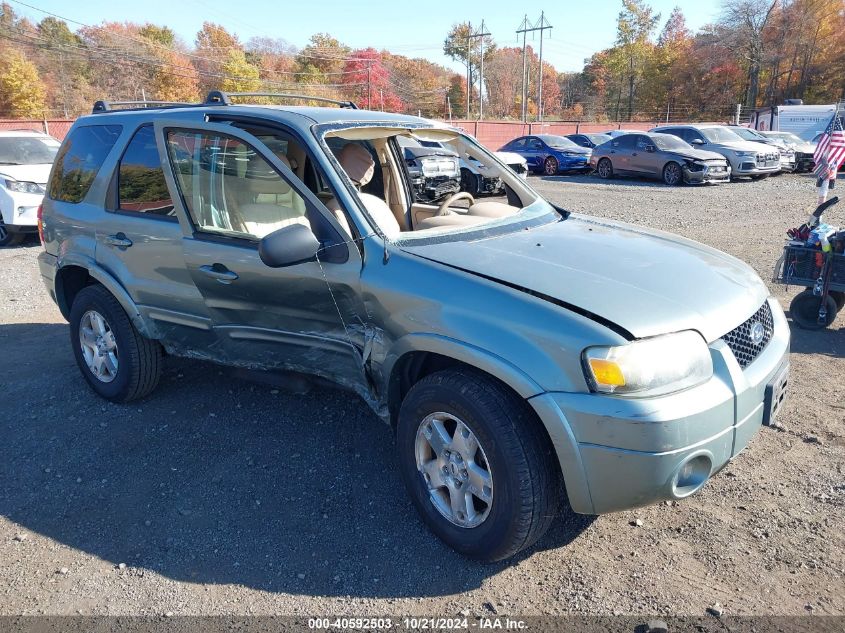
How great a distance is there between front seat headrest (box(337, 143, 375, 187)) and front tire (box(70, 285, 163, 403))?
68.5 inches

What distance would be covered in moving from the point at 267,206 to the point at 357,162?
0.77 metres

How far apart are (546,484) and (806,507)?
1.50 meters

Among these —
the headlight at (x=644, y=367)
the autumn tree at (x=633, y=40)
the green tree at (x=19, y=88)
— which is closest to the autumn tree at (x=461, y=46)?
the autumn tree at (x=633, y=40)

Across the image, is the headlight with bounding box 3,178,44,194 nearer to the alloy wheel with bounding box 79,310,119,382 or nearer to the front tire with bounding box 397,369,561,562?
the alloy wheel with bounding box 79,310,119,382

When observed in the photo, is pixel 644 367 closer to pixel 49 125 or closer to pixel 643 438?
pixel 643 438

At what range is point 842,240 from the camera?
5473 millimetres

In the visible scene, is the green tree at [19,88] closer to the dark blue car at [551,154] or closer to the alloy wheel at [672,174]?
the dark blue car at [551,154]

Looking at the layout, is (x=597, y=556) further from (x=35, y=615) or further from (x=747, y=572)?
(x=35, y=615)

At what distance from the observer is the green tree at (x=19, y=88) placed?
46.9m

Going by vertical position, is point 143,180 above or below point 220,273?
above

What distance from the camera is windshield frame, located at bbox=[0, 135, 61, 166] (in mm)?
10641

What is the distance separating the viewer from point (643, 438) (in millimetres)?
2402

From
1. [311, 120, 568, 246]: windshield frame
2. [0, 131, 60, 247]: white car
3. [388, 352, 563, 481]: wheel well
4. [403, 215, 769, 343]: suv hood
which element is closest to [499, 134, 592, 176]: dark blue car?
[0, 131, 60, 247]: white car

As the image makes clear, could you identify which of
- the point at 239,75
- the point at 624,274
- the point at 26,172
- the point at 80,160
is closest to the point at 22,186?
the point at 26,172
